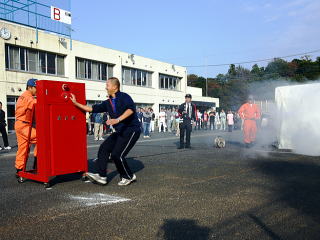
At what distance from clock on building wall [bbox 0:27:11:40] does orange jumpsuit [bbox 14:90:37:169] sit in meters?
16.9

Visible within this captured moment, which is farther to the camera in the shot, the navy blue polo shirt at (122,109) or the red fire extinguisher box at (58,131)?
the navy blue polo shirt at (122,109)

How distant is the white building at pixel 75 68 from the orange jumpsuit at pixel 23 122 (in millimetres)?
16405

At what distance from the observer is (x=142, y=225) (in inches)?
137

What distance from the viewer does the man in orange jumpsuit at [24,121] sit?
5.77m

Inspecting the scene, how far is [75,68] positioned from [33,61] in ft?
13.3

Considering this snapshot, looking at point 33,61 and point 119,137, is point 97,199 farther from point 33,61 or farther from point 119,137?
point 33,61

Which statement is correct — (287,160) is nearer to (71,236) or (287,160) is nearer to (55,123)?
(55,123)

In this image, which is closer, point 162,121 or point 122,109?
point 122,109

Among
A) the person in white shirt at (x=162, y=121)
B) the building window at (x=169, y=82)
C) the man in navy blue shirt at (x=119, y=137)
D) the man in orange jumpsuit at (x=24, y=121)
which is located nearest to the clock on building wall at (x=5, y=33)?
the person in white shirt at (x=162, y=121)

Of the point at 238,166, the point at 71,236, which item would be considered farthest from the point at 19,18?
the point at 71,236

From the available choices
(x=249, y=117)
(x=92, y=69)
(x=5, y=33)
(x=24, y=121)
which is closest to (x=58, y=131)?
(x=24, y=121)

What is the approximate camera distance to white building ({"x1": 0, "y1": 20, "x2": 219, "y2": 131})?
819 inches

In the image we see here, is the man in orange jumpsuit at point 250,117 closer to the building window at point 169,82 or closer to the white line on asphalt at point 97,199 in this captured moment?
the white line on asphalt at point 97,199

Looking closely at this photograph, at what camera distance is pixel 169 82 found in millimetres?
41094
